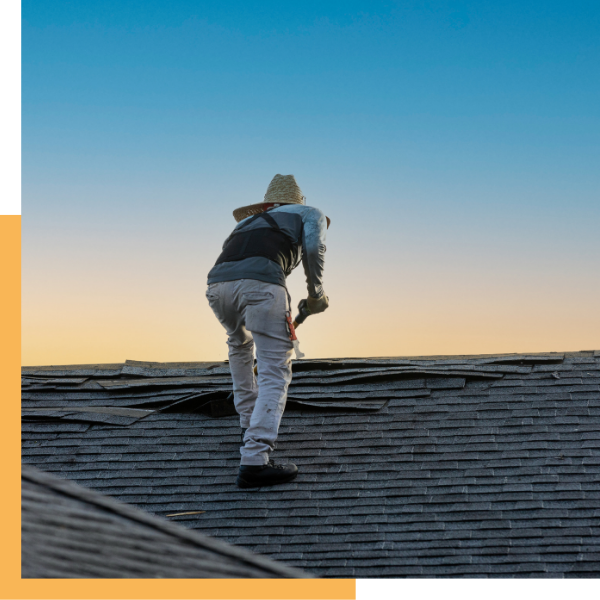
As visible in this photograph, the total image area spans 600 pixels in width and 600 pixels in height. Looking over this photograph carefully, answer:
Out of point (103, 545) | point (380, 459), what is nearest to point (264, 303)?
point (380, 459)

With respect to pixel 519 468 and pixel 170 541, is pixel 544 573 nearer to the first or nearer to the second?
pixel 519 468

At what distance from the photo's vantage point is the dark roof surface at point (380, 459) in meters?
3.49

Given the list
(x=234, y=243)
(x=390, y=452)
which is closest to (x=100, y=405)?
(x=234, y=243)

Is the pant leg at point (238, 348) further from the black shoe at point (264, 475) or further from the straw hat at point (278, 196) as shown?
the straw hat at point (278, 196)

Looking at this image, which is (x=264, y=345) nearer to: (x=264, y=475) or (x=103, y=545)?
(x=264, y=475)

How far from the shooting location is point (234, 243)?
4344 millimetres

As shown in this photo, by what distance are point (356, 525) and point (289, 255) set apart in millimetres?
1624

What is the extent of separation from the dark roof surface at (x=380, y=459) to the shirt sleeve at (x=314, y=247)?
974 millimetres

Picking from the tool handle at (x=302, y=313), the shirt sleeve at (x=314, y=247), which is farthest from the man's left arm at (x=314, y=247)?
the tool handle at (x=302, y=313)

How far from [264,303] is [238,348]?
18.1 inches

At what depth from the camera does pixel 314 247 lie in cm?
424

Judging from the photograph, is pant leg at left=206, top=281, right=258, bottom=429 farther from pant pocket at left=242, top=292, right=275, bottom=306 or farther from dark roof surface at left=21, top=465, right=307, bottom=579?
dark roof surface at left=21, top=465, right=307, bottom=579

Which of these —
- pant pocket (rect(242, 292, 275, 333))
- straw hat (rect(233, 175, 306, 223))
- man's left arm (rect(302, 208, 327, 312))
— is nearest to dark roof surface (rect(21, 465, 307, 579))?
pant pocket (rect(242, 292, 275, 333))

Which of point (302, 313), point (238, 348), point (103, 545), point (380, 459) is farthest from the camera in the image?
point (302, 313)
